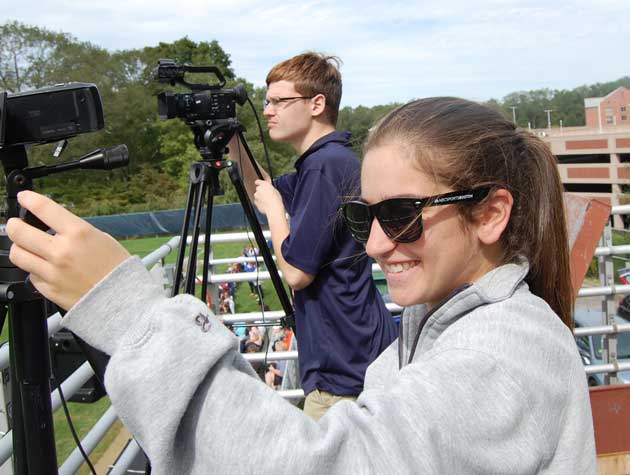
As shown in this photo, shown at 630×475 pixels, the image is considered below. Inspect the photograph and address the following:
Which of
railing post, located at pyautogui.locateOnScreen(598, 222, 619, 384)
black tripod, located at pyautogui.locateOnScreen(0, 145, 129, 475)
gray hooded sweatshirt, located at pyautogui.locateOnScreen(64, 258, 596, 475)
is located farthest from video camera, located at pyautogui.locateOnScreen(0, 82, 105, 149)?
railing post, located at pyautogui.locateOnScreen(598, 222, 619, 384)

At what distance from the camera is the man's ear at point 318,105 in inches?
89.8

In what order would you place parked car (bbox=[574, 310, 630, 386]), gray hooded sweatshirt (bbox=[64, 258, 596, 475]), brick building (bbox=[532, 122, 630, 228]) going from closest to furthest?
gray hooded sweatshirt (bbox=[64, 258, 596, 475]) → parked car (bbox=[574, 310, 630, 386]) → brick building (bbox=[532, 122, 630, 228])

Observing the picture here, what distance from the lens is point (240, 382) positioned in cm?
65

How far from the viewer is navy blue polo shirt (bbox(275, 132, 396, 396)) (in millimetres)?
1908

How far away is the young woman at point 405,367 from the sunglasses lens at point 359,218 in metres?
0.01

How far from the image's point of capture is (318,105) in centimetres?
229

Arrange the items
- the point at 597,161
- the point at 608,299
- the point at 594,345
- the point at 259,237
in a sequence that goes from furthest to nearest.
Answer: the point at 597,161, the point at 594,345, the point at 608,299, the point at 259,237

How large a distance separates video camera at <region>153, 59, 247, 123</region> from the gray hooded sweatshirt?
5.56 ft

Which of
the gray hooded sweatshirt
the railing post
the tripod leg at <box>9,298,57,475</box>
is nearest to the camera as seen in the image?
the gray hooded sweatshirt

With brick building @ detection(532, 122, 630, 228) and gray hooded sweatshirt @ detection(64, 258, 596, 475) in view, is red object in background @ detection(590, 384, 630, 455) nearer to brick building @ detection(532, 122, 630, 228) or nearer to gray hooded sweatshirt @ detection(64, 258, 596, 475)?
gray hooded sweatshirt @ detection(64, 258, 596, 475)

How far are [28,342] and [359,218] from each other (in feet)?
2.30

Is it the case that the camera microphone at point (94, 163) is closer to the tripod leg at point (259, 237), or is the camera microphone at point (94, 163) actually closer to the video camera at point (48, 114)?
the video camera at point (48, 114)

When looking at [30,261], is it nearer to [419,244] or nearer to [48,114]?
[48,114]

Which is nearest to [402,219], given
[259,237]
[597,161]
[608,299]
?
[259,237]
